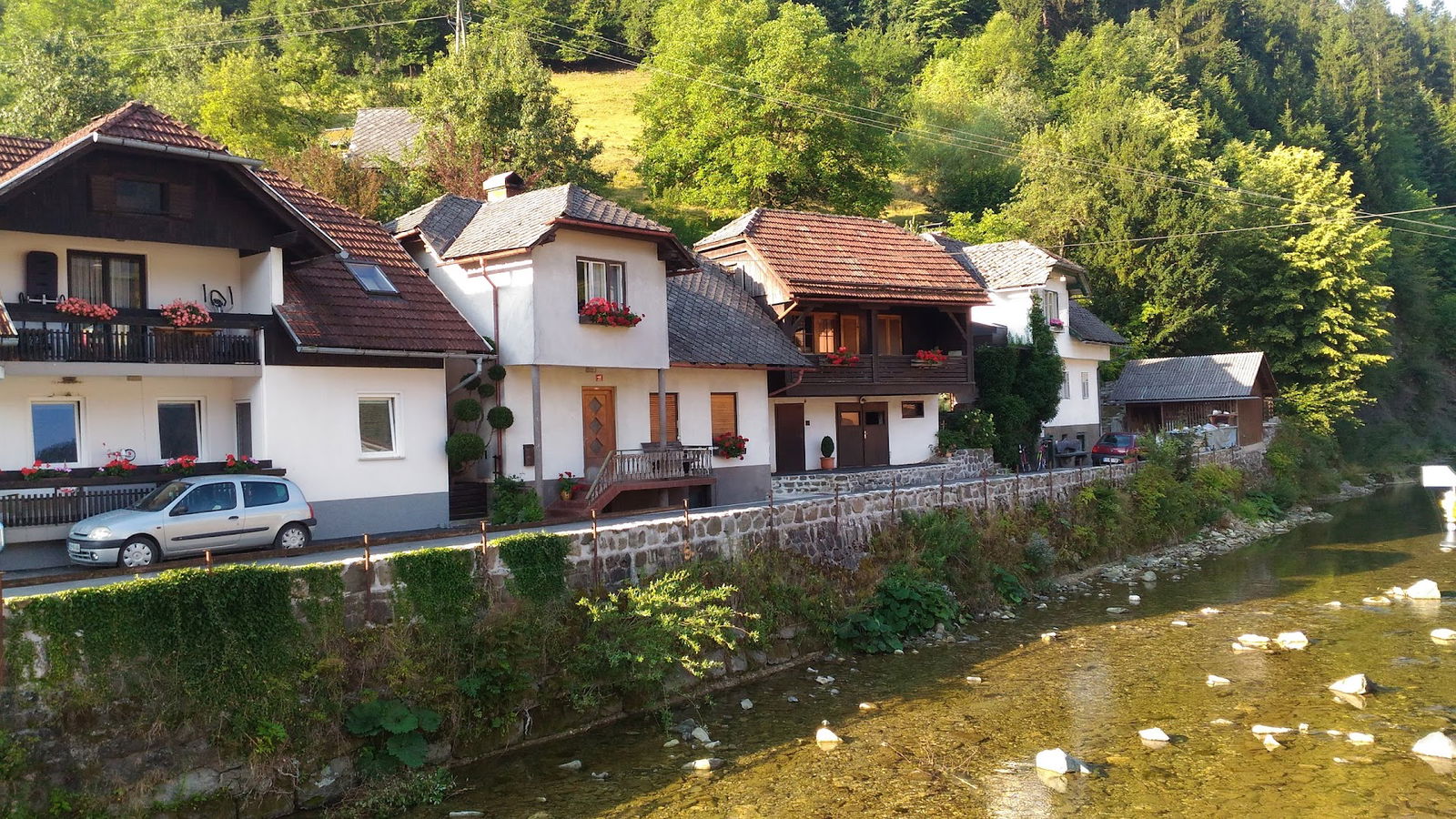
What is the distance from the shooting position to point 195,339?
18.6 metres

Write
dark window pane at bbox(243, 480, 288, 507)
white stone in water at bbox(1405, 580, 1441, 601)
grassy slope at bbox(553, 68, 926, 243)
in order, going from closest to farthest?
1. dark window pane at bbox(243, 480, 288, 507)
2. white stone in water at bbox(1405, 580, 1441, 601)
3. grassy slope at bbox(553, 68, 926, 243)

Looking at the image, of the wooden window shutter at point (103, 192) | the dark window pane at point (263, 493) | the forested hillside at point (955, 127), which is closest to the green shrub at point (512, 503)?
the dark window pane at point (263, 493)

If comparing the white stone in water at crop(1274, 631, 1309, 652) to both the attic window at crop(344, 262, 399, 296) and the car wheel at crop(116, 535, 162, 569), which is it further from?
the car wheel at crop(116, 535, 162, 569)

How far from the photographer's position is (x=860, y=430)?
32938 mm

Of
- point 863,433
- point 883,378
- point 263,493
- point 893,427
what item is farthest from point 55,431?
point 893,427

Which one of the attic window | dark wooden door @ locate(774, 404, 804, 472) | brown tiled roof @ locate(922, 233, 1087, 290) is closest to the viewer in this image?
the attic window

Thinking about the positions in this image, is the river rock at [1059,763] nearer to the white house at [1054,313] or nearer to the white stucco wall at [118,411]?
the white stucco wall at [118,411]

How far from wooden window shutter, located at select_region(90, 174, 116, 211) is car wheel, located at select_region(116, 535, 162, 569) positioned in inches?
227

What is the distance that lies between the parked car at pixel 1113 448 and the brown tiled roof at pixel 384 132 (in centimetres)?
3146

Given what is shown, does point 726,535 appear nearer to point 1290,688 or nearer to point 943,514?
point 943,514

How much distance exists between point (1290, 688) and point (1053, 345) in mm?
23507

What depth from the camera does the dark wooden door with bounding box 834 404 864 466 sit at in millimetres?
32719

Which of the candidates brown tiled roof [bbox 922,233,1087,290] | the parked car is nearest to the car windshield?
brown tiled roof [bbox 922,233,1087,290]

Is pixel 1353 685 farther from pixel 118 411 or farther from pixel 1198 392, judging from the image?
pixel 1198 392
